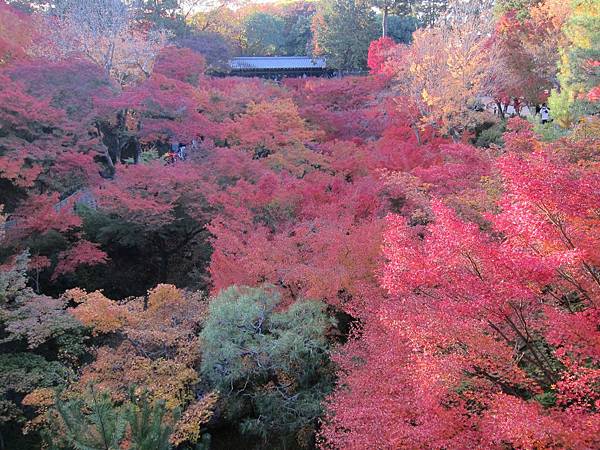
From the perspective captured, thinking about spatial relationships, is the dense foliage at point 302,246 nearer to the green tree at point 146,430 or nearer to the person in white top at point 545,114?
the green tree at point 146,430

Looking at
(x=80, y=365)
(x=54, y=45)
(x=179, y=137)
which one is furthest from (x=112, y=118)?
(x=80, y=365)

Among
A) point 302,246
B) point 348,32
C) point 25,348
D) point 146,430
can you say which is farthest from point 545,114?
point 146,430

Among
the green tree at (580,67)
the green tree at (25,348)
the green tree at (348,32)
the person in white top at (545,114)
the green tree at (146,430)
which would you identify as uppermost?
the green tree at (348,32)

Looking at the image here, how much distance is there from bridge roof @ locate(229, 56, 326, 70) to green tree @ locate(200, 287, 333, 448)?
1105 inches

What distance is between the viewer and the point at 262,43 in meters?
40.7

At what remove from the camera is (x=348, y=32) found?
107 feet

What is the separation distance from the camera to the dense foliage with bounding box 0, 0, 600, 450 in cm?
649

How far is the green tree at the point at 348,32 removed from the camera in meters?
32.3

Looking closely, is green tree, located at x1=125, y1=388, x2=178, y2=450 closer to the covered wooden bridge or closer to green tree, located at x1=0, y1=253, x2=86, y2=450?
green tree, located at x1=0, y1=253, x2=86, y2=450

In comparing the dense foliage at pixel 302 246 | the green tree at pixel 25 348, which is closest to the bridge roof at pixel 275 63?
the dense foliage at pixel 302 246

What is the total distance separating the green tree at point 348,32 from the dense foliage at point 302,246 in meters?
4.89

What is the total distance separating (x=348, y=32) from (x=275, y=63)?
22.7ft

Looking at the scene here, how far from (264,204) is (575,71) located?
10902mm

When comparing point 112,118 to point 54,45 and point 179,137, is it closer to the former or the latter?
point 179,137
